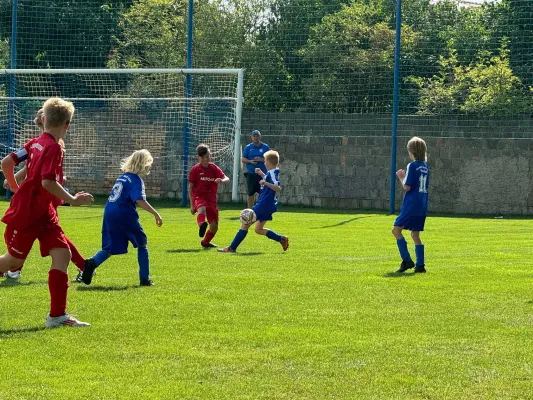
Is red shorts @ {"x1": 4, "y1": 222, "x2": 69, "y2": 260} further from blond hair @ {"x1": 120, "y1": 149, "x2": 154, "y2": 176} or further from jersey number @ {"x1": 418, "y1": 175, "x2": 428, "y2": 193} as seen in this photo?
jersey number @ {"x1": 418, "y1": 175, "x2": 428, "y2": 193}

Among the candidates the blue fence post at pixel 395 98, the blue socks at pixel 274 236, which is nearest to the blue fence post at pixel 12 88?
the blue fence post at pixel 395 98

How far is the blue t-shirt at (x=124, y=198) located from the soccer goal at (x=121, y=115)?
40.5 ft

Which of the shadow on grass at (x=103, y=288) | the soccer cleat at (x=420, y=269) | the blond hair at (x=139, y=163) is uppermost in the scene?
the blond hair at (x=139, y=163)

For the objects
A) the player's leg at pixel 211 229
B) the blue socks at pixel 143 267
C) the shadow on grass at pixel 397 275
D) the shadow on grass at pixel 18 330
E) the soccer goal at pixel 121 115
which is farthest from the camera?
the soccer goal at pixel 121 115

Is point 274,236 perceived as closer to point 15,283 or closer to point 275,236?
point 275,236

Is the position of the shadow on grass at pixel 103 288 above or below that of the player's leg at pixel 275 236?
below

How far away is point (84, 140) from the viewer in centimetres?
2478

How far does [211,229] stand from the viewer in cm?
1533

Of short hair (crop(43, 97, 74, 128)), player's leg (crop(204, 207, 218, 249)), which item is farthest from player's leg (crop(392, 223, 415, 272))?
short hair (crop(43, 97, 74, 128))

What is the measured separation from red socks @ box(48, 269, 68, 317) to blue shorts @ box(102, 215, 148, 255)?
2607mm

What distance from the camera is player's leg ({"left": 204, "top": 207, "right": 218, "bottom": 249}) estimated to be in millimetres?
15047

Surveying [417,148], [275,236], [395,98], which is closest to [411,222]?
[417,148]

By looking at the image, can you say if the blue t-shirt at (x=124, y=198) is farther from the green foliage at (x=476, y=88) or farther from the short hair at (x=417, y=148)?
the green foliage at (x=476, y=88)

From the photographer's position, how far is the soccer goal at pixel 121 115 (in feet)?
79.4
